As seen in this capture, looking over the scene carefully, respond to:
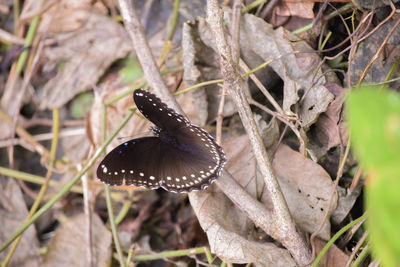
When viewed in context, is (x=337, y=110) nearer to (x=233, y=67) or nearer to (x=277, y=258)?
(x=233, y=67)

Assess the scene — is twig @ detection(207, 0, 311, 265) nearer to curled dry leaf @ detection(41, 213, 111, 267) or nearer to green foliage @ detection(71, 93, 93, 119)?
curled dry leaf @ detection(41, 213, 111, 267)

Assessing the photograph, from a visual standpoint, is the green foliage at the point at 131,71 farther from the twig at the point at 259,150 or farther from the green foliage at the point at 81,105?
the twig at the point at 259,150

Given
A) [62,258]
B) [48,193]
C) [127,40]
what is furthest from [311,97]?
[48,193]

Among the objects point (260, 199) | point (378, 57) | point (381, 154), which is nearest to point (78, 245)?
point (260, 199)

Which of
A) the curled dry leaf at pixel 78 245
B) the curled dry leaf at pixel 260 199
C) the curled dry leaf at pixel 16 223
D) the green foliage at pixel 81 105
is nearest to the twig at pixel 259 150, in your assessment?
the curled dry leaf at pixel 260 199

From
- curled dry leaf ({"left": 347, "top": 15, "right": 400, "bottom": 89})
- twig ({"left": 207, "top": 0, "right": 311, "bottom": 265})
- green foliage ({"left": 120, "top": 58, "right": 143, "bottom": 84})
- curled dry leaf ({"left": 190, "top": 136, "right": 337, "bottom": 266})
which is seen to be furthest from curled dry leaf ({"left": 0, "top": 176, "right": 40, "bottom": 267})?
curled dry leaf ({"left": 347, "top": 15, "right": 400, "bottom": 89})

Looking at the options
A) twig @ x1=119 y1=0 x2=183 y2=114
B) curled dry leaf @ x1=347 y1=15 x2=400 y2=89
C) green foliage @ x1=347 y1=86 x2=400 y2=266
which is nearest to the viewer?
green foliage @ x1=347 y1=86 x2=400 y2=266

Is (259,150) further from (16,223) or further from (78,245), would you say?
(16,223)
